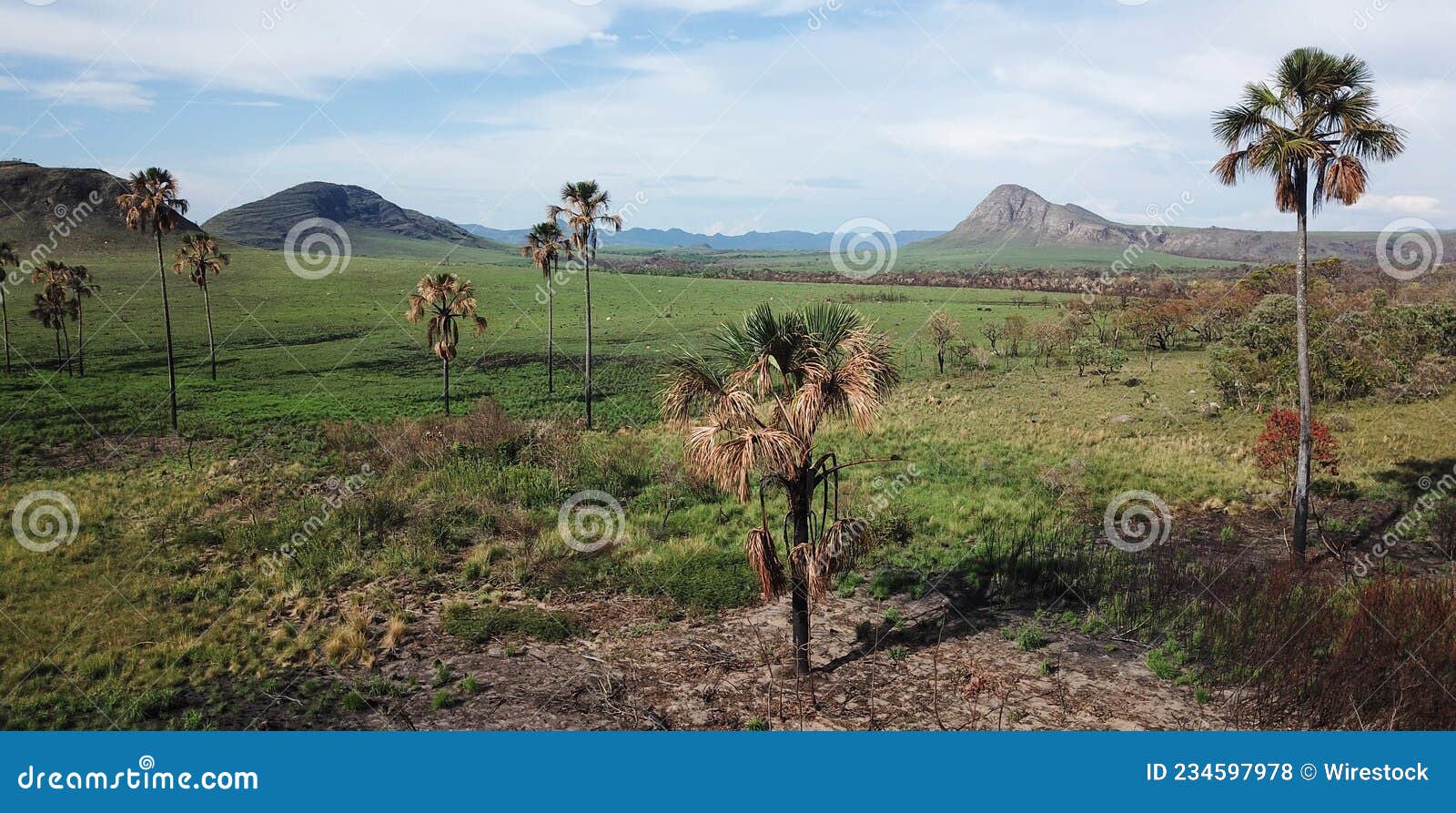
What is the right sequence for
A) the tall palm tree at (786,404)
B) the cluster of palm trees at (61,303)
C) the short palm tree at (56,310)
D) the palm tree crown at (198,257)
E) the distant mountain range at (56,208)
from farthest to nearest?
1. the distant mountain range at (56,208)
2. the short palm tree at (56,310)
3. the cluster of palm trees at (61,303)
4. the palm tree crown at (198,257)
5. the tall palm tree at (786,404)

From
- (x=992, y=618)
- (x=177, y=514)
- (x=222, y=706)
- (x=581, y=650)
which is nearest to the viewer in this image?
(x=222, y=706)

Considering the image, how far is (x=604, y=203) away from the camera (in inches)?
1166

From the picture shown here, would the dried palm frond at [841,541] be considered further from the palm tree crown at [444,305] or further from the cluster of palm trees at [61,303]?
the cluster of palm trees at [61,303]

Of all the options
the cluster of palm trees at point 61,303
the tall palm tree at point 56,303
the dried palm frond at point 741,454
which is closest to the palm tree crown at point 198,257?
the cluster of palm trees at point 61,303

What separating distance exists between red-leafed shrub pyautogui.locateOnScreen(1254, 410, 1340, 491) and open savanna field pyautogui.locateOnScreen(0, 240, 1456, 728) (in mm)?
1072

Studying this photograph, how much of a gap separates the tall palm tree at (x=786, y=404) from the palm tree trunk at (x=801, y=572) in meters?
0.02

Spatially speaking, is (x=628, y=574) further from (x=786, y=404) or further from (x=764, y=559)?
(x=786, y=404)

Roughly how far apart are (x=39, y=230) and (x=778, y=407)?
11680 cm

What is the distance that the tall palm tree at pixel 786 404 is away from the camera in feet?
30.9

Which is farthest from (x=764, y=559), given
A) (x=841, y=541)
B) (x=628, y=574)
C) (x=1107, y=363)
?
(x=1107, y=363)

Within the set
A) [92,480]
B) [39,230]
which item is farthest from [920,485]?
[39,230]

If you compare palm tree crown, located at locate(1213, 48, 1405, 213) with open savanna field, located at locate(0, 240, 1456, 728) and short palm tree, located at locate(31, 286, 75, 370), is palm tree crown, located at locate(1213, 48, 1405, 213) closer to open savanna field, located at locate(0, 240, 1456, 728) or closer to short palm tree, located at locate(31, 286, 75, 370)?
open savanna field, located at locate(0, 240, 1456, 728)

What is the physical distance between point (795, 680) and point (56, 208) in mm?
117026

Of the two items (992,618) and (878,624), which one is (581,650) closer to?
(878,624)
